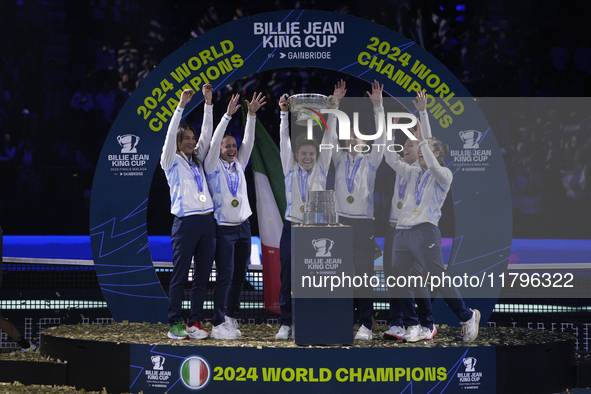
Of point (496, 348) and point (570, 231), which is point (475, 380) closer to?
point (496, 348)

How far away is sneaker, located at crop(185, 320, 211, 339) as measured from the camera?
4.68 meters

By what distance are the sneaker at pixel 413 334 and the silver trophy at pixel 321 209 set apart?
1.00 meters

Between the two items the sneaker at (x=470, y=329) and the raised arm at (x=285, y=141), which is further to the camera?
the raised arm at (x=285, y=141)

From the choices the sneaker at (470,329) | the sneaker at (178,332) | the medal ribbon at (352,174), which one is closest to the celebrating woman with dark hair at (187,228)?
the sneaker at (178,332)

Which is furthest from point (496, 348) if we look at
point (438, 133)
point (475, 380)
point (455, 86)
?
point (455, 86)

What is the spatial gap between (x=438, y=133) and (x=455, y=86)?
44 cm

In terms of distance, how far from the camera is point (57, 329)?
5227 mm

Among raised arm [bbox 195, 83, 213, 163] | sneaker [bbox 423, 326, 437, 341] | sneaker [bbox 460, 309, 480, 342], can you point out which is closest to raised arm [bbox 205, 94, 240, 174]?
raised arm [bbox 195, 83, 213, 163]

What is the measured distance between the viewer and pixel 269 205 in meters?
5.66

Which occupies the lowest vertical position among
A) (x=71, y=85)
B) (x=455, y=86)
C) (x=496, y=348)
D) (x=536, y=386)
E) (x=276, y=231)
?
(x=536, y=386)

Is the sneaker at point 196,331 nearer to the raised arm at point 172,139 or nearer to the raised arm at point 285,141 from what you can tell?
the raised arm at point 172,139

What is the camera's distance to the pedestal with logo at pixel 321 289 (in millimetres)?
4238

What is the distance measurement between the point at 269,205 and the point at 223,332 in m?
1.36

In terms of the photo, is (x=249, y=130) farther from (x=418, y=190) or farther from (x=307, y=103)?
(x=418, y=190)
